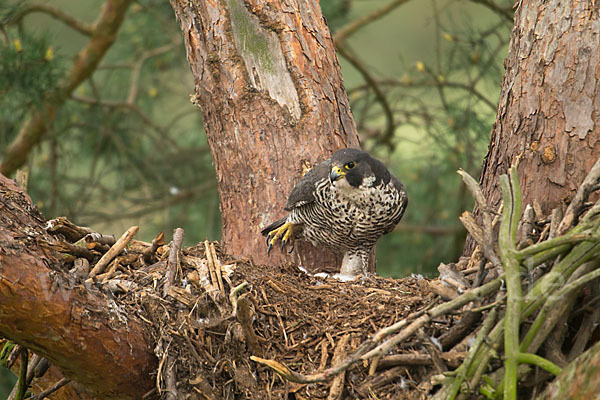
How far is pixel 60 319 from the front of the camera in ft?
6.16

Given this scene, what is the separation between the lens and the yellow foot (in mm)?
3191

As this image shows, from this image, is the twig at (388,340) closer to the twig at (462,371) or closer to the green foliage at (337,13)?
the twig at (462,371)

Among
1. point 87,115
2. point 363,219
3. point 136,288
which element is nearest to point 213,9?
point 363,219

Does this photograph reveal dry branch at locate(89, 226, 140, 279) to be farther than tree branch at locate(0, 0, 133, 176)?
No

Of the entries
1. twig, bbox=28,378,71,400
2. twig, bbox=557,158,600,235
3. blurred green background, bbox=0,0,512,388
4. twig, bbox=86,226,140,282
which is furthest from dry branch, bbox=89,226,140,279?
blurred green background, bbox=0,0,512,388

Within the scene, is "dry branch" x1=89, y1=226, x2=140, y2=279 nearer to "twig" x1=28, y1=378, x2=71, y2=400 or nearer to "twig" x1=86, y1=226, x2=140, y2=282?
"twig" x1=86, y1=226, x2=140, y2=282

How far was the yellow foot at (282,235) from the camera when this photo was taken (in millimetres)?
3191

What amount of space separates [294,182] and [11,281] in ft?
5.25

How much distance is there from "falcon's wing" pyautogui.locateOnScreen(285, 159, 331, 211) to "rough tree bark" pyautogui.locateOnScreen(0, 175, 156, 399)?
1192 millimetres

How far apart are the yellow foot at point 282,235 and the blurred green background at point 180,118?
76.5 inches

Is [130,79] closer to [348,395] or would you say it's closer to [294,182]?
[294,182]

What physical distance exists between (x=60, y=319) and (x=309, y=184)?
146 cm

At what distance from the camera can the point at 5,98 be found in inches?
170

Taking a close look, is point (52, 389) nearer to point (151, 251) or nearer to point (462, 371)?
point (151, 251)
